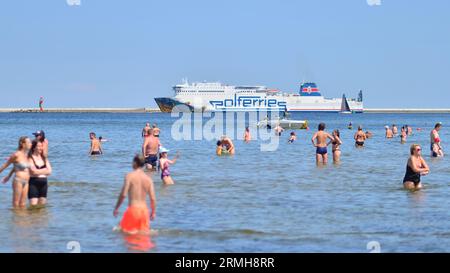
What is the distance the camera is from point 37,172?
1546 cm

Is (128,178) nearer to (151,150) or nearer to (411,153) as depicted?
(411,153)

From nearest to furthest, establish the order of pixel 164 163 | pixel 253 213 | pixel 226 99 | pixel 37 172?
1. pixel 37 172
2. pixel 253 213
3. pixel 164 163
4. pixel 226 99

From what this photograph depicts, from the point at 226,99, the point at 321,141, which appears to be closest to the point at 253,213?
the point at 321,141

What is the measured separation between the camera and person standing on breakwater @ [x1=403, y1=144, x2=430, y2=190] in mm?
18628

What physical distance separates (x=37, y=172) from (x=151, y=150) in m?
8.39

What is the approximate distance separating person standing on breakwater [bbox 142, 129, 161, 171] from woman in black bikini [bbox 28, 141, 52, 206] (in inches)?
297

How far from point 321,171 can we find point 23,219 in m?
12.9

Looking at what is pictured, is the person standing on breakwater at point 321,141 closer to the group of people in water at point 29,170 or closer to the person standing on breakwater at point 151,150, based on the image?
the person standing on breakwater at point 151,150

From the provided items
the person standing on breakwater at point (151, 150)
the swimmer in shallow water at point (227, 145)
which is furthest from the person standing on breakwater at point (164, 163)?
the swimmer in shallow water at point (227, 145)

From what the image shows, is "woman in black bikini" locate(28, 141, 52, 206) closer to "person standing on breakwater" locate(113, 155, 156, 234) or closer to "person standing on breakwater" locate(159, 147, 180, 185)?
"person standing on breakwater" locate(113, 155, 156, 234)

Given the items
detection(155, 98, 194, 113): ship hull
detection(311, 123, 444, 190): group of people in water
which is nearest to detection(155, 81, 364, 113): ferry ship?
detection(155, 98, 194, 113): ship hull

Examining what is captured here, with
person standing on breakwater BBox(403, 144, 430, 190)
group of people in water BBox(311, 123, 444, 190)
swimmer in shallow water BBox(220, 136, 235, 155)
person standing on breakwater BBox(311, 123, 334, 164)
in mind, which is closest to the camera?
person standing on breakwater BBox(403, 144, 430, 190)

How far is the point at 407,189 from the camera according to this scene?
790 inches
